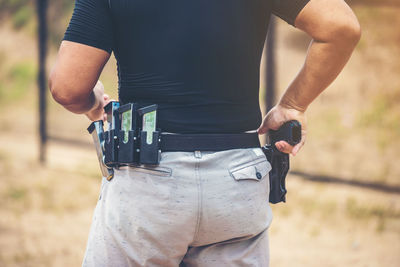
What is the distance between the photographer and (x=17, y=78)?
11211mm

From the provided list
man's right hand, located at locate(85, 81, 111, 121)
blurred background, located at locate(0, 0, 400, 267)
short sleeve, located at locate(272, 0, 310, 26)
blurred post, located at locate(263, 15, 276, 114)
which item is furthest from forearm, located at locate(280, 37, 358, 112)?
blurred post, located at locate(263, 15, 276, 114)

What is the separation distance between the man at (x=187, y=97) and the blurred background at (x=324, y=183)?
2.48 metres

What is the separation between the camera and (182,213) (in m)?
1.37

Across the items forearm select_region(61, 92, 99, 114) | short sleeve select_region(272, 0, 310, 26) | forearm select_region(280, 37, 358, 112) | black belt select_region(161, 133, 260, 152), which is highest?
short sleeve select_region(272, 0, 310, 26)

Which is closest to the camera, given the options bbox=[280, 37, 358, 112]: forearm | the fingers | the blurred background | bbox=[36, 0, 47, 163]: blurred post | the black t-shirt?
the black t-shirt

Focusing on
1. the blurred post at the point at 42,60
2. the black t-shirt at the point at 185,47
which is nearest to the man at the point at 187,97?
the black t-shirt at the point at 185,47

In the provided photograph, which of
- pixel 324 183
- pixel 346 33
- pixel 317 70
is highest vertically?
pixel 346 33

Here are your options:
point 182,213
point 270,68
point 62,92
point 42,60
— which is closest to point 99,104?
point 62,92

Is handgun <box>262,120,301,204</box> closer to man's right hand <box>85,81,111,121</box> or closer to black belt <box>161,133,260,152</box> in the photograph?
black belt <box>161,133,260,152</box>

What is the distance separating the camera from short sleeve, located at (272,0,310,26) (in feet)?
4.58

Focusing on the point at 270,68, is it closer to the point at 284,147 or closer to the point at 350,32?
the point at 284,147

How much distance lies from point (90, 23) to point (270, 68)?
14.1ft

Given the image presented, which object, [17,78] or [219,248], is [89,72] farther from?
[17,78]

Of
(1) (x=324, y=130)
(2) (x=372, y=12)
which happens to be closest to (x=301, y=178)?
(1) (x=324, y=130)
